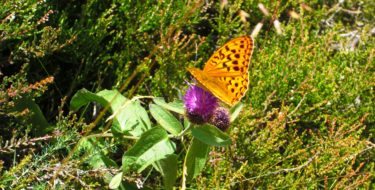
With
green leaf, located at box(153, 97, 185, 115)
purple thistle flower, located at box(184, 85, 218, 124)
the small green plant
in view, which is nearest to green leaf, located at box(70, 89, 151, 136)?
the small green plant

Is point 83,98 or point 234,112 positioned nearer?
point 234,112

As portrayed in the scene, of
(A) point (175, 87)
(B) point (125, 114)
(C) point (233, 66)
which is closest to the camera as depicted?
(C) point (233, 66)

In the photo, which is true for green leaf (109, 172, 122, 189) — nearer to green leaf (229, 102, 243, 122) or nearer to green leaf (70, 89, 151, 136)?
green leaf (70, 89, 151, 136)

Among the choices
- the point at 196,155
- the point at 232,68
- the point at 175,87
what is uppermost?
the point at 232,68

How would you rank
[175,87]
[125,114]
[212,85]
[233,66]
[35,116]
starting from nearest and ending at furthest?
1. [212,85]
2. [233,66]
3. [125,114]
4. [35,116]
5. [175,87]

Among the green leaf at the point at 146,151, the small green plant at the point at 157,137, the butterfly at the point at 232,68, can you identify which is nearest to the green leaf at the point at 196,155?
the small green plant at the point at 157,137

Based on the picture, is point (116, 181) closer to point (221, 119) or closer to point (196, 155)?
point (196, 155)

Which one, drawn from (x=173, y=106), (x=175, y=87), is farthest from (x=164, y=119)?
(x=175, y=87)

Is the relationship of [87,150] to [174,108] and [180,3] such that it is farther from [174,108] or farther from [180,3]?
[180,3]

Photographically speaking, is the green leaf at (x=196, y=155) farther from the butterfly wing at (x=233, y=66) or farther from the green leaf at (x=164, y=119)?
the butterfly wing at (x=233, y=66)
